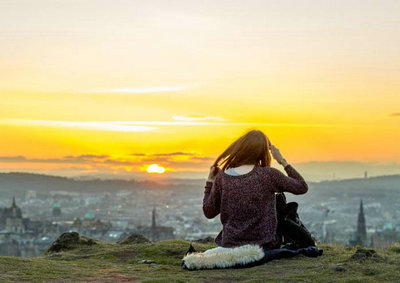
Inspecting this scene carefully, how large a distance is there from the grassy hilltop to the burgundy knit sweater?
0.50 m

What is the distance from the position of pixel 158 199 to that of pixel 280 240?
156168 mm

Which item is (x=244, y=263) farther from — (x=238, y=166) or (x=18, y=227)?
(x=18, y=227)

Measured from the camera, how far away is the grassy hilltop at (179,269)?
8.75 m

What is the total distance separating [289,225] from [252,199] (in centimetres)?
81

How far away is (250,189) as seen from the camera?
9.88 meters

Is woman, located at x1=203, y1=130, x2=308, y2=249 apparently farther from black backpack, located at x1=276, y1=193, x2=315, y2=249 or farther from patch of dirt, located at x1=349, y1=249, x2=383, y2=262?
patch of dirt, located at x1=349, y1=249, x2=383, y2=262

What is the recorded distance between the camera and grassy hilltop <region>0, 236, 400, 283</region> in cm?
875

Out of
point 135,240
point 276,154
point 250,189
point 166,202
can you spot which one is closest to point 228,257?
point 250,189

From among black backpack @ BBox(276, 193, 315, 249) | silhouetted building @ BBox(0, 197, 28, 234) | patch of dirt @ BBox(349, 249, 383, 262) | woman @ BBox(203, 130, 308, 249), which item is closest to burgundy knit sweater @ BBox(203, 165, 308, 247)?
woman @ BBox(203, 130, 308, 249)

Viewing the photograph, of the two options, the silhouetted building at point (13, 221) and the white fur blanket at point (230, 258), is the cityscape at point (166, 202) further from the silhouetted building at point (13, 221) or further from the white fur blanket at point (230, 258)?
the white fur blanket at point (230, 258)

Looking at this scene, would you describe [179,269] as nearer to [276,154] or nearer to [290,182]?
[290,182]

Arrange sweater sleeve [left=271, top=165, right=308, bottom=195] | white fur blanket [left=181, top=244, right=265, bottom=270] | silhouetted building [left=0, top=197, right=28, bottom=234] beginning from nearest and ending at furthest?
1. white fur blanket [left=181, top=244, right=265, bottom=270]
2. sweater sleeve [left=271, top=165, right=308, bottom=195]
3. silhouetted building [left=0, top=197, right=28, bottom=234]

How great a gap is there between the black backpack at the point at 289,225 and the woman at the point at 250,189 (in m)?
0.29

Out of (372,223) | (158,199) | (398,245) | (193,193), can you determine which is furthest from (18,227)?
(398,245)
